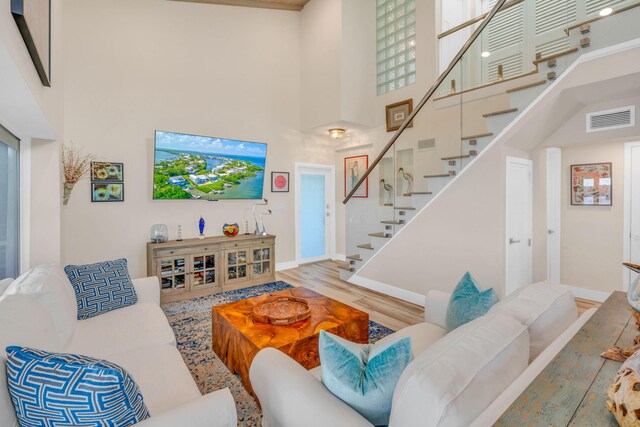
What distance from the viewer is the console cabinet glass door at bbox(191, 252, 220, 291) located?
168 inches

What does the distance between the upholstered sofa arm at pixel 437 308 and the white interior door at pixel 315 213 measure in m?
3.80

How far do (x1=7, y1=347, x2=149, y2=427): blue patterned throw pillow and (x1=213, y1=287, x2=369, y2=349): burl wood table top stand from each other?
3.20 feet

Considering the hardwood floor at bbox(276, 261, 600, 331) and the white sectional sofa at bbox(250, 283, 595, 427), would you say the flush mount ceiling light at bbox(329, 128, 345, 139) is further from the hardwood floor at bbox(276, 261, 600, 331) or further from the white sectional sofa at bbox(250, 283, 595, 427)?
the white sectional sofa at bbox(250, 283, 595, 427)

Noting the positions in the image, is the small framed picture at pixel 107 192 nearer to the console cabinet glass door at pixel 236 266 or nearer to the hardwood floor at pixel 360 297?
the console cabinet glass door at pixel 236 266

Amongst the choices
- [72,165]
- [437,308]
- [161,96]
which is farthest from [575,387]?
[161,96]

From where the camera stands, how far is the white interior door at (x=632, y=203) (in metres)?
3.61

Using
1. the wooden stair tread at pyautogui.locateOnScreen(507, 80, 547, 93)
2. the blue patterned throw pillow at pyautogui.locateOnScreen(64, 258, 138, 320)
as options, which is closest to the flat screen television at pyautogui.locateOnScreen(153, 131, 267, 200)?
the blue patterned throw pillow at pyautogui.locateOnScreen(64, 258, 138, 320)

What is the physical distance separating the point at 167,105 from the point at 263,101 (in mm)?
1554

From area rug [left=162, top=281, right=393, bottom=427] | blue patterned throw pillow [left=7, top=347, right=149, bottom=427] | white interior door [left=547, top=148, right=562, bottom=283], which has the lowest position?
area rug [left=162, top=281, right=393, bottom=427]

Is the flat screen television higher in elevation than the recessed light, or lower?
lower

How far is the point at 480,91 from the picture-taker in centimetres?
Result: 341

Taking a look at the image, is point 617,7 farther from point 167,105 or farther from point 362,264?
point 167,105

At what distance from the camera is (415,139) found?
12.6 feet

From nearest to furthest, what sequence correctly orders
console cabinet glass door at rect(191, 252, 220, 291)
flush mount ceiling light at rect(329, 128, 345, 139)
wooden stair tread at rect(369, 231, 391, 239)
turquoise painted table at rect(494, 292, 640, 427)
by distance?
turquoise painted table at rect(494, 292, 640, 427) < wooden stair tread at rect(369, 231, 391, 239) < console cabinet glass door at rect(191, 252, 220, 291) < flush mount ceiling light at rect(329, 128, 345, 139)
